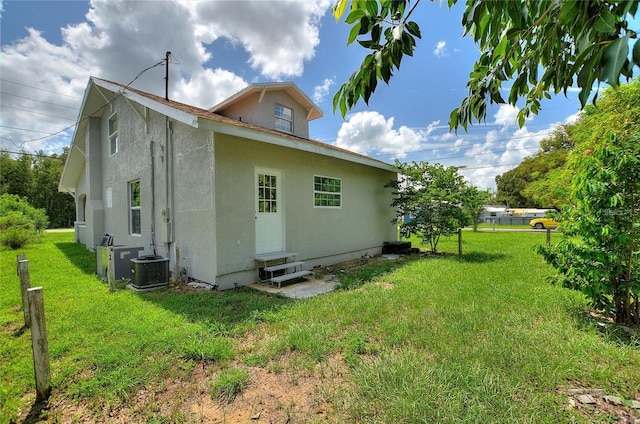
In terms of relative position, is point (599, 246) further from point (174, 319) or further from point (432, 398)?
point (174, 319)

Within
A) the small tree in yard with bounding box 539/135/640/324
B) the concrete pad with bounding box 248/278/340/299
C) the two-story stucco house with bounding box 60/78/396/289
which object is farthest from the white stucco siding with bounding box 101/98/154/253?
the small tree in yard with bounding box 539/135/640/324

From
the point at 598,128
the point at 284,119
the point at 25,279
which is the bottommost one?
the point at 25,279

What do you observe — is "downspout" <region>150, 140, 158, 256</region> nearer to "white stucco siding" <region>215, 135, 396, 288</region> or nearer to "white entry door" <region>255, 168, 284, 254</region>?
"white stucco siding" <region>215, 135, 396, 288</region>

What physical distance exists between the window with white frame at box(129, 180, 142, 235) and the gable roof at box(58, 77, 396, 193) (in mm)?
2191

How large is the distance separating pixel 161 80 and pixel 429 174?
353 inches

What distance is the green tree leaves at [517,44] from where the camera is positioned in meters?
0.95

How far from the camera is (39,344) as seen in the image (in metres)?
2.38

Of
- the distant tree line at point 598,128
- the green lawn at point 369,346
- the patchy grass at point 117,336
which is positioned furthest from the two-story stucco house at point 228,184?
the distant tree line at point 598,128

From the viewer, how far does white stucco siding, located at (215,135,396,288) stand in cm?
580

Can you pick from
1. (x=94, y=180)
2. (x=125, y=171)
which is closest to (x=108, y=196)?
(x=94, y=180)

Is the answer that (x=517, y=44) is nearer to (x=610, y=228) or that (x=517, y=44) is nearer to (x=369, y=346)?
(x=369, y=346)

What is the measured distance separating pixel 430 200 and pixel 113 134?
35.5ft

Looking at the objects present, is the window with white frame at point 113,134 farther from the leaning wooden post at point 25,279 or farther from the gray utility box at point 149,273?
the leaning wooden post at point 25,279

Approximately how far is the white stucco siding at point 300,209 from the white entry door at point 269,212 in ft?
0.52
